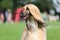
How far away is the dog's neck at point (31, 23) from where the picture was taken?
27.3 ft

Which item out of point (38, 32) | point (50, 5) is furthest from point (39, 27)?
point (50, 5)

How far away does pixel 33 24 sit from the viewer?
842 centimetres

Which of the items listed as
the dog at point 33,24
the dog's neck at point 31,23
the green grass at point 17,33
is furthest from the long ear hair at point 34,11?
the green grass at point 17,33

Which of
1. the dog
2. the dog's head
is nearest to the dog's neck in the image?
the dog

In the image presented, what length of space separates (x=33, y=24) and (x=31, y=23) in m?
0.05

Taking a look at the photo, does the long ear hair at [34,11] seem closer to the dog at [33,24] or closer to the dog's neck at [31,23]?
the dog at [33,24]

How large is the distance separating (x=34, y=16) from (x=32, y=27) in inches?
10.5

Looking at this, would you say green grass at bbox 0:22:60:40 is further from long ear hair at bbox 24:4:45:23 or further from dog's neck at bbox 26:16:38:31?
long ear hair at bbox 24:4:45:23

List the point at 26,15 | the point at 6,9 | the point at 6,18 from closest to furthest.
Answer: the point at 26,15 < the point at 6,18 < the point at 6,9

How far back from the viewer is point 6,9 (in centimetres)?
4006

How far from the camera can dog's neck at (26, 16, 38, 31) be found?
834 cm

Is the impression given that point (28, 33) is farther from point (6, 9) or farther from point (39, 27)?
point (6, 9)

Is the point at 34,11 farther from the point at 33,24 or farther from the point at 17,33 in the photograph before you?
the point at 17,33

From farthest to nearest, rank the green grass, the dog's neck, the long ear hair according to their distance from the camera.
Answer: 1. the green grass
2. the dog's neck
3. the long ear hair
